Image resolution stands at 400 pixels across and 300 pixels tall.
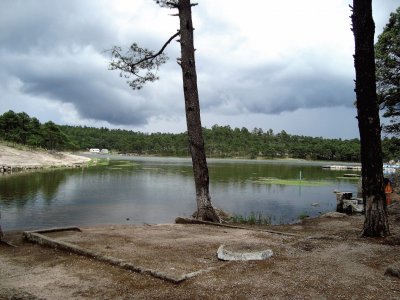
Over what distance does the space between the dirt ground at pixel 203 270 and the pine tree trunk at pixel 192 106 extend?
3938 mm

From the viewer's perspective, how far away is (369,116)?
9375 mm

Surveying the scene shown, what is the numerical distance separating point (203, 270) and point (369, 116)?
20.2 ft

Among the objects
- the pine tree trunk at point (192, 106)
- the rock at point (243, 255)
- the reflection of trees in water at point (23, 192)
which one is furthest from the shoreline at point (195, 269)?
the reflection of trees in water at point (23, 192)

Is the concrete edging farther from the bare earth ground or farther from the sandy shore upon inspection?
the sandy shore

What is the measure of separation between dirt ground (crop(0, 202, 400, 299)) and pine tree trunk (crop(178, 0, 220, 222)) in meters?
3.94

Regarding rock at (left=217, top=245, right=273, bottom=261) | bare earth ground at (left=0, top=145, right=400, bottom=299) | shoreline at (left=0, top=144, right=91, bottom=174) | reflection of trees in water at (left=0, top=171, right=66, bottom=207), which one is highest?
shoreline at (left=0, top=144, right=91, bottom=174)

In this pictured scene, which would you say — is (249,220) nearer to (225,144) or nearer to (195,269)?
(195,269)

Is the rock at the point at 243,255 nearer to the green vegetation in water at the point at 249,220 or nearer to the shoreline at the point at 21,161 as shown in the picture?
the green vegetation in water at the point at 249,220

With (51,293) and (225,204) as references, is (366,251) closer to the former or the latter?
(51,293)

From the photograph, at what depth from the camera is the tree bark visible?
9.37 metres

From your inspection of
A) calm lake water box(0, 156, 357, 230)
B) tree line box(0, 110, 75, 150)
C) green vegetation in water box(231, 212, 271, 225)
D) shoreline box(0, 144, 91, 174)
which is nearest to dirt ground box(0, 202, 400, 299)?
green vegetation in water box(231, 212, 271, 225)

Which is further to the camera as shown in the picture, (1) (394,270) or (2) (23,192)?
(2) (23,192)

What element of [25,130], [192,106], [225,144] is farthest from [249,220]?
[225,144]

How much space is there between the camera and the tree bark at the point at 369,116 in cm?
937
